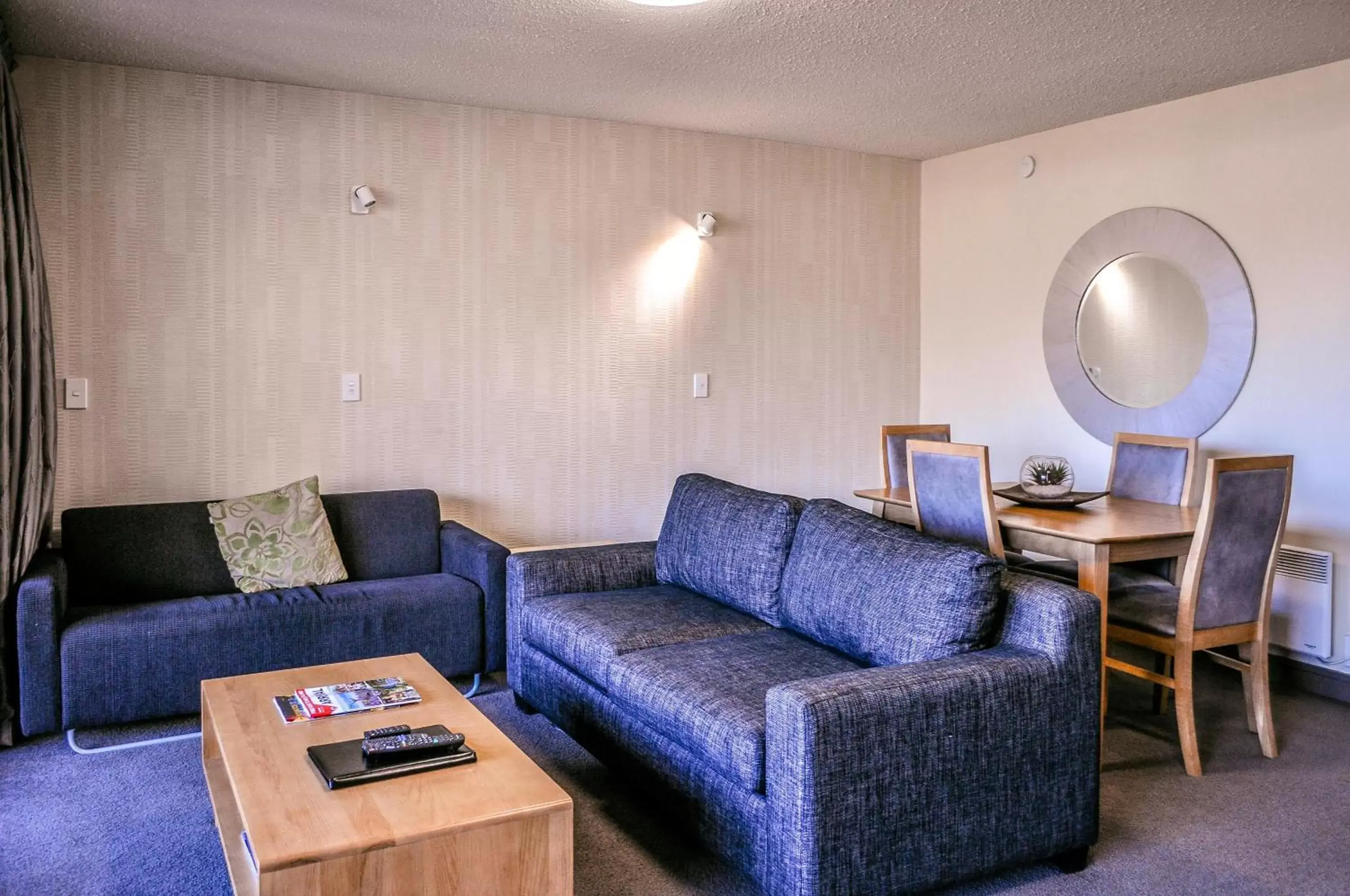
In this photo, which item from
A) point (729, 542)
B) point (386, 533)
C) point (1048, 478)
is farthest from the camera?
point (386, 533)

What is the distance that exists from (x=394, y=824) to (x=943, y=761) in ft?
3.75

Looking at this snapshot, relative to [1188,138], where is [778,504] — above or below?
below

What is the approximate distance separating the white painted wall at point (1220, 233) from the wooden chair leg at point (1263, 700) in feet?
2.80

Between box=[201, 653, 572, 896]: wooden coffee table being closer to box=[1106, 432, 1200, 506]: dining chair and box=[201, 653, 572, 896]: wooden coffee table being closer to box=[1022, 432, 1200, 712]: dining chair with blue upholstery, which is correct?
box=[1022, 432, 1200, 712]: dining chair with blue upholstery

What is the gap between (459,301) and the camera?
448 centimetres

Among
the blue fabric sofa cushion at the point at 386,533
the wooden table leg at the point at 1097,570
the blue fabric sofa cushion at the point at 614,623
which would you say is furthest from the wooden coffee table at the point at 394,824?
the wooden table leg at the point at 1097,570

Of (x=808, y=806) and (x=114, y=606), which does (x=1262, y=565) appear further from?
(x=114, y=606)

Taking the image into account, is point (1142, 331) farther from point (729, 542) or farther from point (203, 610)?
point (203, 610)

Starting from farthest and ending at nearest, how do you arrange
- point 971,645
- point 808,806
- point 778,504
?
point 778,504 < point 971,645 < point 808,806

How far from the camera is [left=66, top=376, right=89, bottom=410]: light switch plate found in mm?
3805

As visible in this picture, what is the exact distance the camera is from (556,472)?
4.73m

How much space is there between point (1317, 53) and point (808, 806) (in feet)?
11.0

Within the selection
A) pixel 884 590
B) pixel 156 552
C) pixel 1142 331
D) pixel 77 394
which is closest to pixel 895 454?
pixel 1142 331

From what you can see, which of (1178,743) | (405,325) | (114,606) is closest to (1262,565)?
(1178,743)
